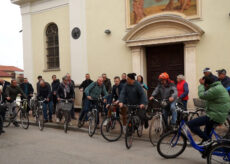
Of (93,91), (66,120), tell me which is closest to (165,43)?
(93,91)

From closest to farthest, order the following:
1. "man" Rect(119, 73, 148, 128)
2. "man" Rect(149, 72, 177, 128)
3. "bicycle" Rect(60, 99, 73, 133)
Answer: "man" Rect(119, 73, 148, 128) → "man" Rect(149, 72, 177, 128) → "bicycle" Rect(60, 99, 73, 133)

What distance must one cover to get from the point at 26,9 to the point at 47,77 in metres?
4.42

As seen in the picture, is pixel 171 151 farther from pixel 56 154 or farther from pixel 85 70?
pixel 85 70

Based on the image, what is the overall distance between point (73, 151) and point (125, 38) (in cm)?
671

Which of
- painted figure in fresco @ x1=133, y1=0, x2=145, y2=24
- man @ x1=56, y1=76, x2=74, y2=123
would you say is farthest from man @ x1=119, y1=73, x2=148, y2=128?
painted figure in fresco @ x1=133, y1=0, x2=145, y2=24

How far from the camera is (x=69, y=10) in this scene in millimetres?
13633

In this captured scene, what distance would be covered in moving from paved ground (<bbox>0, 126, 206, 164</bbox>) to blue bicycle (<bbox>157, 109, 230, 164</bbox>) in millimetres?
204

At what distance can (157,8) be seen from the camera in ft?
35.5

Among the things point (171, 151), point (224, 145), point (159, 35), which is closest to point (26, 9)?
point (159, 35)

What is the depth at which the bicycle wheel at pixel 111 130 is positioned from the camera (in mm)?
7199

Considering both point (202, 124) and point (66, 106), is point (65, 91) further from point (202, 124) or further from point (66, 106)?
point (202, 124)

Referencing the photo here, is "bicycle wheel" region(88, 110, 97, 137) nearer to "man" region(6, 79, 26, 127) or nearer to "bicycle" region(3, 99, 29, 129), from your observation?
"bicycle" region(3, 99, 29, 129)

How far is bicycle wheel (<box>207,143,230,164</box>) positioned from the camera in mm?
4504

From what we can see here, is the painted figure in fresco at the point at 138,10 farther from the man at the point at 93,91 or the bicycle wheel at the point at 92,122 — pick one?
the bicycle wheel at the point at 92,122
